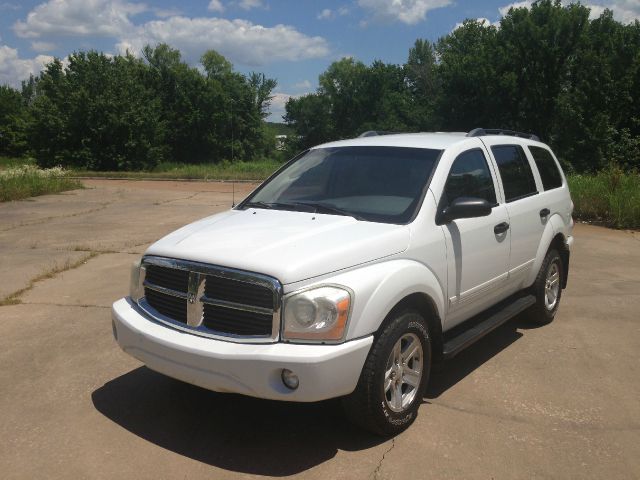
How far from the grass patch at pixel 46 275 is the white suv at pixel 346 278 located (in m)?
3.30

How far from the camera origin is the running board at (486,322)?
424cm

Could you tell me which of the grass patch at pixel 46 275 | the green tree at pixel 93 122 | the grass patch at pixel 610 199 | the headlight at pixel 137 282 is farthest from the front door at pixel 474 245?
the green tree at pixel 93 122

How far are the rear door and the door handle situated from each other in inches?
4.9

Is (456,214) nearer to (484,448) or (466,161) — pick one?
(466,161)

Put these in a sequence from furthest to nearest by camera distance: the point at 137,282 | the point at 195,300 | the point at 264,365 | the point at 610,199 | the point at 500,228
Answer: the point at 610,199
the point at 500,228
the point at 137,282
the point at 195,300
the point at 264,365

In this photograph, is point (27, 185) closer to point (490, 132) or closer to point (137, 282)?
point (137, 282)

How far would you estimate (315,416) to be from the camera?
4055mm

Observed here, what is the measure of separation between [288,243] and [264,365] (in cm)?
77

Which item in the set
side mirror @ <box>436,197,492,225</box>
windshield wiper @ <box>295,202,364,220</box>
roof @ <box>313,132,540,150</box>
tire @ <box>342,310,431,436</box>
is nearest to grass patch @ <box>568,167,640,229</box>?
roof @ <box>313,132,540,150</box>

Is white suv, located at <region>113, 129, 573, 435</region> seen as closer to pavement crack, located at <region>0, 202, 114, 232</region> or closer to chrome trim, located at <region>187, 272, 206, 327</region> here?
chrome trim, located at <region>187, 272, 206, 327</region>

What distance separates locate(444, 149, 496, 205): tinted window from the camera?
14.8ft

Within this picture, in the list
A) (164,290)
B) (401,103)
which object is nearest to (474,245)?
(164,290)

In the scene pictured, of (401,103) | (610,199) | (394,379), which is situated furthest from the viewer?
(401,103)

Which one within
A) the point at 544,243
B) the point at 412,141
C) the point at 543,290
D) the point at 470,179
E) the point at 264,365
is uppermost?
the point at 412,141
